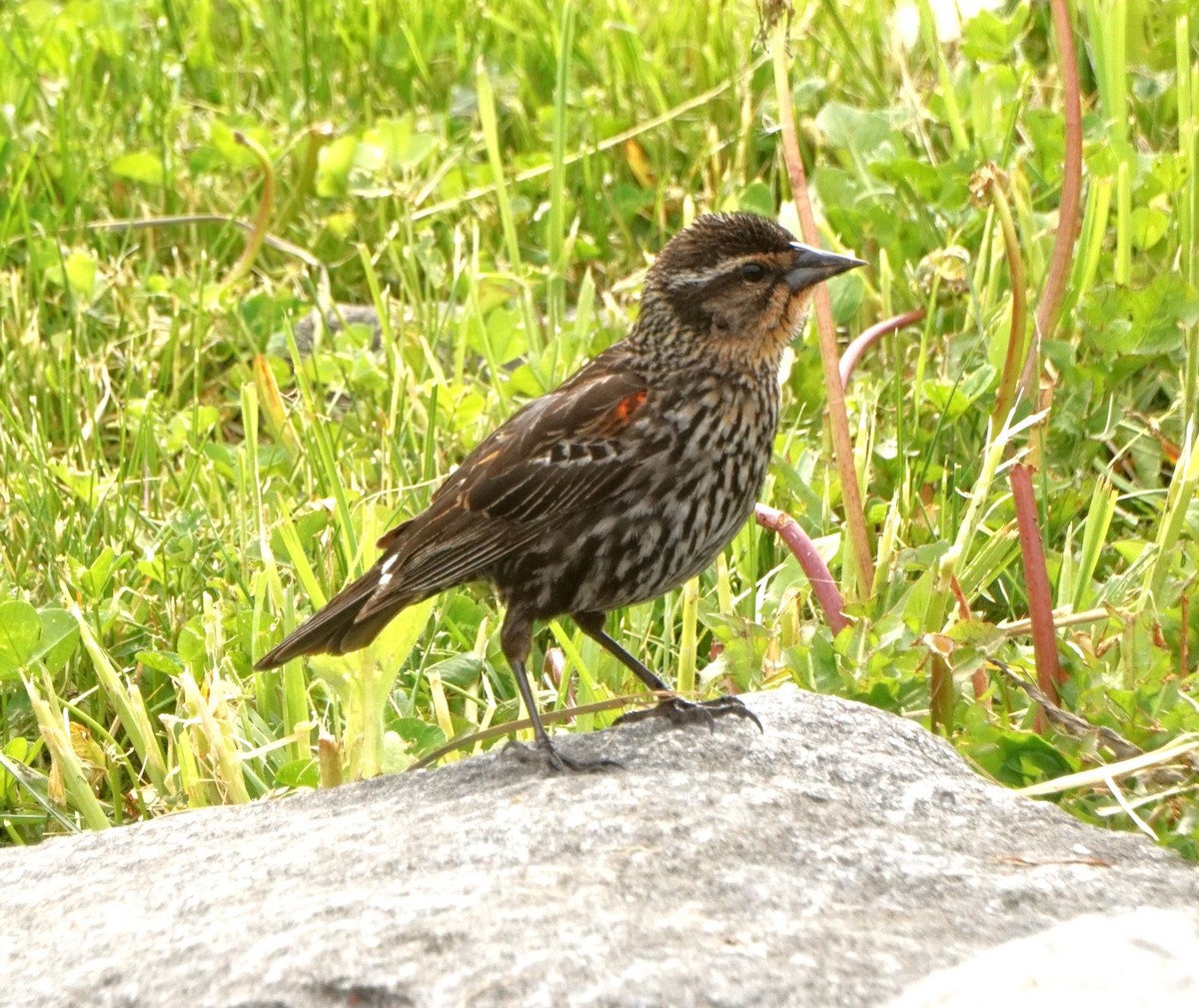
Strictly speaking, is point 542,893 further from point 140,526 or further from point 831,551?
point 140,526

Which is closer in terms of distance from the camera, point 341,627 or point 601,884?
point 601,884

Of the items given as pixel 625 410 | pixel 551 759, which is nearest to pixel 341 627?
pixel 551 759

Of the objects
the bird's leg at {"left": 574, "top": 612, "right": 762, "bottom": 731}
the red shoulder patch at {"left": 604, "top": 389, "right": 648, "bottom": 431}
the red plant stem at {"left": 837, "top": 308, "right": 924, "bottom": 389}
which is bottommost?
the bird's leg at {"left": 574, "top": 612, "right": 762, "bottom": 731}

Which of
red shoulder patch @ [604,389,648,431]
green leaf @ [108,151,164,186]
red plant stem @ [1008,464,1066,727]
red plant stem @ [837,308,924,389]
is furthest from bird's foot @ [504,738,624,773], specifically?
green leaf @ [108,151,164,186]

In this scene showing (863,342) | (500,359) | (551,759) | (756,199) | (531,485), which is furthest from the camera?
(756,199)

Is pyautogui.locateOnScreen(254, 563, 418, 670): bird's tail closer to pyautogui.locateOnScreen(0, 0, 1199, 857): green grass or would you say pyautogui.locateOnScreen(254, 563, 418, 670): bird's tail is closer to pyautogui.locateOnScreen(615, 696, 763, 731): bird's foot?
pyautogui.locateOnScreen(0, 0, 1199, 857): green grass

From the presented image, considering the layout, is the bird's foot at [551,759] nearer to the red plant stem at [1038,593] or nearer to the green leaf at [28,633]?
the red plant stem at [1038,593]

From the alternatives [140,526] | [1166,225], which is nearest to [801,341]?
[1166,225]

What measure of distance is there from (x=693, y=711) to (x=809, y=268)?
980mm

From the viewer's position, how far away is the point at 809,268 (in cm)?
377

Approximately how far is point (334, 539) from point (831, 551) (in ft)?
3.65

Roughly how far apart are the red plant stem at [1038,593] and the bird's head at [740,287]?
22.5 inches

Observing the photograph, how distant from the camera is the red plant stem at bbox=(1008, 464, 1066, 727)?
3475 mm

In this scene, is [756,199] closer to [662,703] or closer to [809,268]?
[809,268]
